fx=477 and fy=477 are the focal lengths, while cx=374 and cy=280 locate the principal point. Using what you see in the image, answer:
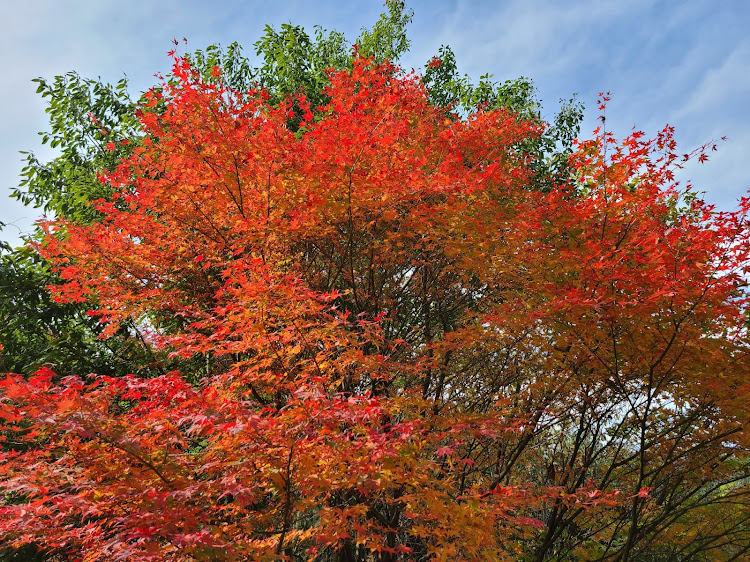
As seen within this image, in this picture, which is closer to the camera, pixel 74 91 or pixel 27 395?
pixel 27 395

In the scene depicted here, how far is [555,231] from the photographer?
20.3 feet

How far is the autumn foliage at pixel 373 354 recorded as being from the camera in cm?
412

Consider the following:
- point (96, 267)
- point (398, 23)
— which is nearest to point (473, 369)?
point (96, 267)

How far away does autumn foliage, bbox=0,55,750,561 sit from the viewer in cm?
412

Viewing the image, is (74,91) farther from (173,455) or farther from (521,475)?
(521,475)

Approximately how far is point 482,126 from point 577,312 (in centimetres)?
513

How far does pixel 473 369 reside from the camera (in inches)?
343

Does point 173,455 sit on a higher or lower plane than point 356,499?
higher

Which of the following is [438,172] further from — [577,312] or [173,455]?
[173,455]

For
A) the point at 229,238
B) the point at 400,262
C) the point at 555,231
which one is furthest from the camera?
the point at 400,262

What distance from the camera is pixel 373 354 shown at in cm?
701

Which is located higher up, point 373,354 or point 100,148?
point 100,148

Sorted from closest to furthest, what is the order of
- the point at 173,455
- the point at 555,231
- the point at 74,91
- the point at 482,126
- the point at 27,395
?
the point at 27,395, the point at 173,455, the point at 555,231, the point at 482,126, the point at 74,91

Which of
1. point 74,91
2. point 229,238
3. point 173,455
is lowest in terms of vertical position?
point 173,455
